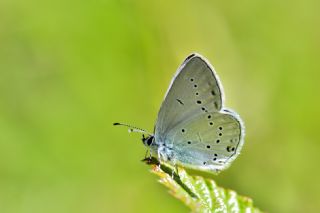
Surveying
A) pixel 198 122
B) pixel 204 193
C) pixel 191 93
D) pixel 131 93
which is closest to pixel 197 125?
pixel 198 122

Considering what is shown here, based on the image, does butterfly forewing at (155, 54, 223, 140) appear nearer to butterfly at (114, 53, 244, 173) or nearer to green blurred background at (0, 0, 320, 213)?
butterfly at (114, 53, 244, 173)

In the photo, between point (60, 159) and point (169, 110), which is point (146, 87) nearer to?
point (60, 159)

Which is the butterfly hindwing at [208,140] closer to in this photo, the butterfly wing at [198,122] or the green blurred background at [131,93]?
the butterfly wing at [198,122]

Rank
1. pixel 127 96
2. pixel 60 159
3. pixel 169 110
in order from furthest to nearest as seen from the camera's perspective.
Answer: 1. pixel 127 96
2. pixel 60 159
3. pixel 169 110

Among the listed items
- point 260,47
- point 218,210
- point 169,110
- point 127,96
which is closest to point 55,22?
point 127,96

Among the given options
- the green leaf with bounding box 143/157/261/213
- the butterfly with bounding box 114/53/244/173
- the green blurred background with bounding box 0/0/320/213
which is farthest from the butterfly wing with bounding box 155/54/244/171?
the green blurred background with bounding box 0/0/320/213

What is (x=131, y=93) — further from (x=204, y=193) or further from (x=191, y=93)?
(x=204, y=193)
